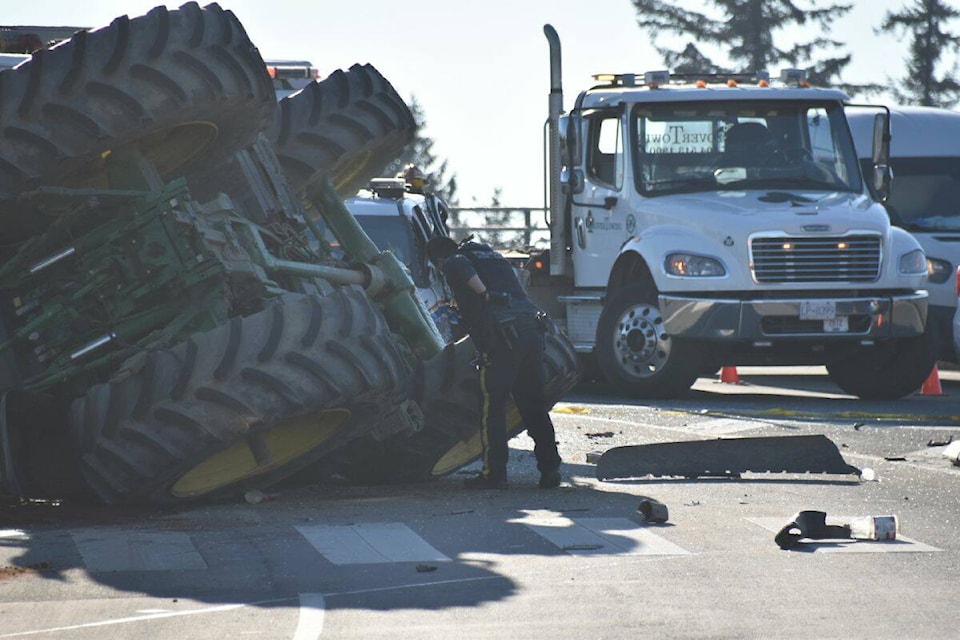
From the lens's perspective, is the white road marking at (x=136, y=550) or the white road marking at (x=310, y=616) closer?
the white road marking at (x=310, y=616)

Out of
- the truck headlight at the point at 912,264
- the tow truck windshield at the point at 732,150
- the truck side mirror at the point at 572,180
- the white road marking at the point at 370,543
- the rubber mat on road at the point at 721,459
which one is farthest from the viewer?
the truck side mirror at the point at 572,180

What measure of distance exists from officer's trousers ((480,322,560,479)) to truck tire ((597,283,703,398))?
21.2 feet

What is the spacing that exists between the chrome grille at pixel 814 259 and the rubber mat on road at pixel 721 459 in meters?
5.30

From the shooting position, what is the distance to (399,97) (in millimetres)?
13945

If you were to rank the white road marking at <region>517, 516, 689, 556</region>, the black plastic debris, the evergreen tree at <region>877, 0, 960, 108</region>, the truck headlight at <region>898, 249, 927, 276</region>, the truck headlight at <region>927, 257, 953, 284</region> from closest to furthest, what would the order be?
the white road marking at <region>517, 516, 689, 556</region> < the black plastic debris < the truck headlight at <region>898, 249, 927, 276</region> < the truck headlight at <region>927, 257, 953, 284</region> < the evergreen tree at <region>877, 0, 960, 108</region>

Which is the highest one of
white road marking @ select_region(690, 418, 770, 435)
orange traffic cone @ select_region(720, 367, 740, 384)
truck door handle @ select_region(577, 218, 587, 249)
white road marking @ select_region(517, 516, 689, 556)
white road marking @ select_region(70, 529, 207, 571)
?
truck door handle @ select_region(577, 218, 587, 249)

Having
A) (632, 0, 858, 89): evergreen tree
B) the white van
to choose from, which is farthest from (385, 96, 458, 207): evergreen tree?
the white van

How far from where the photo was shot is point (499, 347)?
1181 centimetres

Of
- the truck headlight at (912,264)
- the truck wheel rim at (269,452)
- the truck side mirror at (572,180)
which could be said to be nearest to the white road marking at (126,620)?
the truck wheel rim at (269,452)

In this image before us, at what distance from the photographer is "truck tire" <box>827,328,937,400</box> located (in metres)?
18.7

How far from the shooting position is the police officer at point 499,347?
1181cm

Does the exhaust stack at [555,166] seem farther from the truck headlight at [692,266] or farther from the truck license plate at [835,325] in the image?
the truck license plate at [835,325]

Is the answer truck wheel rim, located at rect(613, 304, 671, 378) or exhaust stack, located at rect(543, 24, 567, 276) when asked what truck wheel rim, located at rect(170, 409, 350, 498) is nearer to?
truck wheel rim, located at rect(613, 304, 671, 378)

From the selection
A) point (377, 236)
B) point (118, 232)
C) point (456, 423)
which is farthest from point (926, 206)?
point (118, 232)
